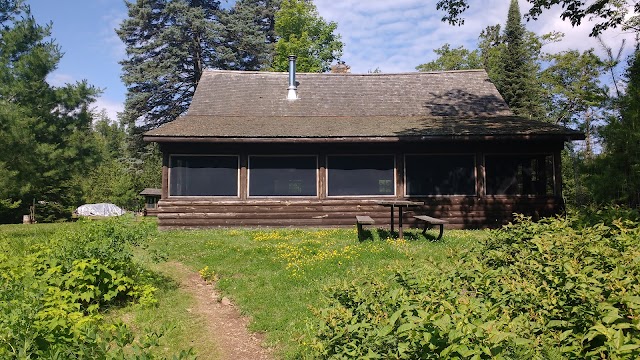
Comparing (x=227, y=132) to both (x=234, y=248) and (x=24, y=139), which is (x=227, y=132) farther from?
(x=24, y=139)

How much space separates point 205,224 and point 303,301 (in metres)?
9.11

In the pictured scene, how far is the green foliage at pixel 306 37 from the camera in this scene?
38.6 metres

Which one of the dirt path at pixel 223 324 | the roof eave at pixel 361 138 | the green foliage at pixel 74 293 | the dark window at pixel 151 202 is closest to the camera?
the green foliage at pixel 74 293

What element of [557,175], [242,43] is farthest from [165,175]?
[242,43]

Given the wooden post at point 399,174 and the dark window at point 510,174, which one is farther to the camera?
the dark window at point 510,174

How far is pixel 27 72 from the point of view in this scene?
1961 cm

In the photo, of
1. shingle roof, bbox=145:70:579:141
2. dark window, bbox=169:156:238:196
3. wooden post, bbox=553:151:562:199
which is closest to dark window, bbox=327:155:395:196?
shingle roof, bbox=145:70:579:141

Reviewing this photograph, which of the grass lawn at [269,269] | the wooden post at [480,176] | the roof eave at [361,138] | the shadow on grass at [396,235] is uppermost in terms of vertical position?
the roof eave at [361,138]

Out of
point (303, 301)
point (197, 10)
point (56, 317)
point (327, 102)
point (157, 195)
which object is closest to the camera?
point (56, 317)

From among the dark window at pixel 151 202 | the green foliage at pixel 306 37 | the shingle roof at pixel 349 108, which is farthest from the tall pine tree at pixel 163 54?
the shingle roof at pixel 349 108

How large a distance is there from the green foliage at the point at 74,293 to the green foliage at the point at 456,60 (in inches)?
1766

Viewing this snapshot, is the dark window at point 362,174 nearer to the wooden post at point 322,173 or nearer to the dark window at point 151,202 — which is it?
the wooden post at point 322,173

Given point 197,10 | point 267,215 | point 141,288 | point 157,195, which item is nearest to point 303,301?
point 141,288

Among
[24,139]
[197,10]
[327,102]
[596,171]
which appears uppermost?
[197,10]
